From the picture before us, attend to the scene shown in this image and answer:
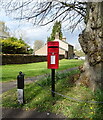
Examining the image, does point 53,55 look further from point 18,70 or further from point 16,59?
point 16,59

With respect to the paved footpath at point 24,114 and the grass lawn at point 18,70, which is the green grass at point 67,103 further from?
the grass lawn at point 18,70

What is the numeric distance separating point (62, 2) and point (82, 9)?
1269 millimetres

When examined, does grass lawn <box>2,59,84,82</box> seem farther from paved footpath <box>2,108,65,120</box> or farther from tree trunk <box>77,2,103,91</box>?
tree trunk <box>77,2,103,91</box>

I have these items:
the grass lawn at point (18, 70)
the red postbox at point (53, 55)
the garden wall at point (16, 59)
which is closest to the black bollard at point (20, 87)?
the red postbox at point (53, 55)

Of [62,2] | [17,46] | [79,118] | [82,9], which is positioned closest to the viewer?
[79,118]

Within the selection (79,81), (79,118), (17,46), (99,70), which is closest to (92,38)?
(99,70)

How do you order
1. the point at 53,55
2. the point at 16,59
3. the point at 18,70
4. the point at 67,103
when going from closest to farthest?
the point at 67,103
the point at 53,55
the point at 18,70
the point at 16,59

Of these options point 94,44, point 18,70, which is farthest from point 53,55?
point 18,70

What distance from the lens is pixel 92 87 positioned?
409 centimetres

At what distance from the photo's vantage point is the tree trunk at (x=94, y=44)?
3996 millimetres

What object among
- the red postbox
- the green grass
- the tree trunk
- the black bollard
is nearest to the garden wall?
the green grass

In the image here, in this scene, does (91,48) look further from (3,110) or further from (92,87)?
(3,110)

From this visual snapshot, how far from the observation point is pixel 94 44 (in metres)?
4.06

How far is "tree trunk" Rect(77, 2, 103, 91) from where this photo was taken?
4.00 m
